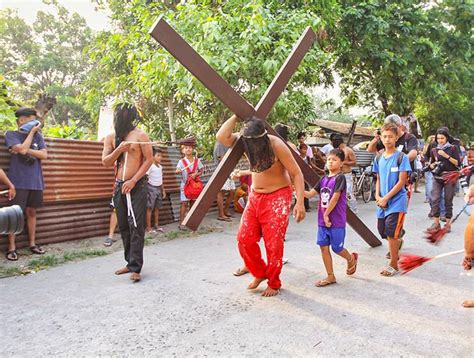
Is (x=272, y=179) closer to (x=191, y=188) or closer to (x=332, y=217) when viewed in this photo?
(x=332, y=217)

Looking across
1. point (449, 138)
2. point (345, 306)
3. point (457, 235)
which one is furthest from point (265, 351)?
point (449, 138)

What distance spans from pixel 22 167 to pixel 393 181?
4425 millimetres

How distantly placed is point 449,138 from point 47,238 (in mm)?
6377

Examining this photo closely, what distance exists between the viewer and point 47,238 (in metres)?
5.47

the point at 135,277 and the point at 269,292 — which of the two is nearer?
the point at 269,292

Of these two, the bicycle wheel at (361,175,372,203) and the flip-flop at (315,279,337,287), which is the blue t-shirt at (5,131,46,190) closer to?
the flip-flop at (315,279,337,287)

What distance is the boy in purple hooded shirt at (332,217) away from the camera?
4039mm

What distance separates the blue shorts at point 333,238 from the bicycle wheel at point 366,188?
766 cm

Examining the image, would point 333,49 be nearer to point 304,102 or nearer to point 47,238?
point 304,102

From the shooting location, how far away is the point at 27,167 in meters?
5.00

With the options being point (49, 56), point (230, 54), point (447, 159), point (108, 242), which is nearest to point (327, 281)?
point (108, 242)

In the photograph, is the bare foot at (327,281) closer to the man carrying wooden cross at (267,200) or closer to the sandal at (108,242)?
the man carrying wooden cross at (267,200)

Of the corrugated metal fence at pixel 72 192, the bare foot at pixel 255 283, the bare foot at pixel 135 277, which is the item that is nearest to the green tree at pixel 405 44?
the corrugated metal fence at pixel 72 192

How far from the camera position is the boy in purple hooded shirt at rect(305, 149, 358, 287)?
4.04m
